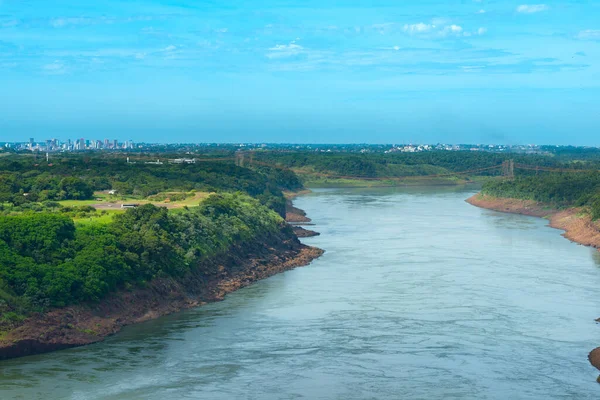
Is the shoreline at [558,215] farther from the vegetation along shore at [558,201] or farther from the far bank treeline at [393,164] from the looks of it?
the far bank treeline at [393,164]

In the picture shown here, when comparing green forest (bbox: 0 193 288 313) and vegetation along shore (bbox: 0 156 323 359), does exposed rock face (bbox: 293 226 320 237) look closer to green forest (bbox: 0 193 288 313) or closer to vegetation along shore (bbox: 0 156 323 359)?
vegetation along shore (bbox: 0 156 323 359)

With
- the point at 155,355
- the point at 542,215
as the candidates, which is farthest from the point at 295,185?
the point at 155,355

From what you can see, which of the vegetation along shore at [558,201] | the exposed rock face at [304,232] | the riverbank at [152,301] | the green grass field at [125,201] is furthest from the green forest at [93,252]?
the vegetation along shore at [558,201]

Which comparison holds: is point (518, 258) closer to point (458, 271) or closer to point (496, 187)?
point (458, 271)

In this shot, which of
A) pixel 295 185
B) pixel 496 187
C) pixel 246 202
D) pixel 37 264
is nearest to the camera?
pixel 37 264

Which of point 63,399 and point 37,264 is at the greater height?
point 37,264

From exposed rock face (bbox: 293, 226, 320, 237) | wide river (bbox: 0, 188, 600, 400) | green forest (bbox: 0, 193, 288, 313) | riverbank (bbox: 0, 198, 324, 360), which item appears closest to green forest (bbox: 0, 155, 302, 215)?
exposed rock face (bbox: 293, 226, 320, 237)

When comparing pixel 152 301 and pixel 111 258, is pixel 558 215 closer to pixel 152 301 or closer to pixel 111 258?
pixel 152 301
